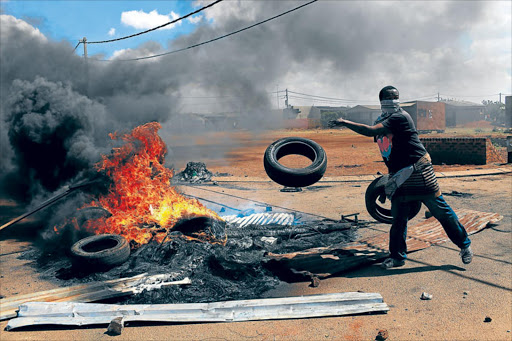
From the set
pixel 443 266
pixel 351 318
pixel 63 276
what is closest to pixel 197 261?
pixel 63 276

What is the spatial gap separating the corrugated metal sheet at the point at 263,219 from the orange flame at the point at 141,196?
2.27ft

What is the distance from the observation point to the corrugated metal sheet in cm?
812

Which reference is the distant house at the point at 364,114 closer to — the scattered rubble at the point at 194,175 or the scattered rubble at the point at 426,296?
the scattered rubble at the point at 194,175

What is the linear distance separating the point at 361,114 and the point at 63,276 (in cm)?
5731

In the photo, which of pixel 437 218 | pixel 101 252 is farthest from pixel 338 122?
pixel 101 252

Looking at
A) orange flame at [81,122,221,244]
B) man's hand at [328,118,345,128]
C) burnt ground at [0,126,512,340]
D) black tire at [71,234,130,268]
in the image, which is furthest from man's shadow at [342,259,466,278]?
black tire at [71,234,130,268]

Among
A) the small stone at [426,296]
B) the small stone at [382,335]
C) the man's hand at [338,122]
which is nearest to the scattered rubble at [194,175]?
the man's hand at [338,122]

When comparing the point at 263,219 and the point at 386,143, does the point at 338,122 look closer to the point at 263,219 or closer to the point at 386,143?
the point at 386,143

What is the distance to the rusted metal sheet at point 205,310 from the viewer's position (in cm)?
398

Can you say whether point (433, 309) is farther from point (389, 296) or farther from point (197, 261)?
point (197, 261)

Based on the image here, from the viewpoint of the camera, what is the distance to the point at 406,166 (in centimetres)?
490

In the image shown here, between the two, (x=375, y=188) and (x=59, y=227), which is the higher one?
(x=375, y=188)

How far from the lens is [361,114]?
58.2m

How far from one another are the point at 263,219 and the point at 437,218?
163 inches
